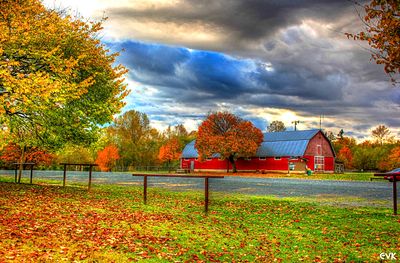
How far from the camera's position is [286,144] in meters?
70.8

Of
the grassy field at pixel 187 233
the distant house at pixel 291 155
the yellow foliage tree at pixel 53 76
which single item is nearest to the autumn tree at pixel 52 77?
the yellow foliage tree at pixel 53 76

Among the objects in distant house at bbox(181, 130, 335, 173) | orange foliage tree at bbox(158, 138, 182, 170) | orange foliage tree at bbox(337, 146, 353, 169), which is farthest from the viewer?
orange foliage tree at bbox(337, 146, 353, 169)

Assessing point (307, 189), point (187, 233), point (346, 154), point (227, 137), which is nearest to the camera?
point (187, 233)

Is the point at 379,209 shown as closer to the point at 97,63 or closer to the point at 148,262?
the point at 148,262

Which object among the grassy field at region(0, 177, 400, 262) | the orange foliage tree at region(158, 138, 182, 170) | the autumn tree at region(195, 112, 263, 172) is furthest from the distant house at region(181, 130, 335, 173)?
the grassy field at region(0, 177, 400, 262)

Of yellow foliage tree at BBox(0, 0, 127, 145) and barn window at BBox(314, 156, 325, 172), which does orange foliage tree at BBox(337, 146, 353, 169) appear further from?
yellow foliage tree at BBox(0, 0, 127, 145)

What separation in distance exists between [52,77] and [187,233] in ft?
33.0

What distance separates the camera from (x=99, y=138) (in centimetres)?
2011

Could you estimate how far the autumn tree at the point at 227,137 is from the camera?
6588 centimetres

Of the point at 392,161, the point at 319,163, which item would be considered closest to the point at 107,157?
the point at 319,163

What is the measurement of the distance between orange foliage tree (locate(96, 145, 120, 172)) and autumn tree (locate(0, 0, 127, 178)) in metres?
60.4

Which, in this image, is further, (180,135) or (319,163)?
(180,135)

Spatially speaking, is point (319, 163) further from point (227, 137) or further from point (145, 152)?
point (145, 152)

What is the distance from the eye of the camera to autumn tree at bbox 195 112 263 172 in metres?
65.9
